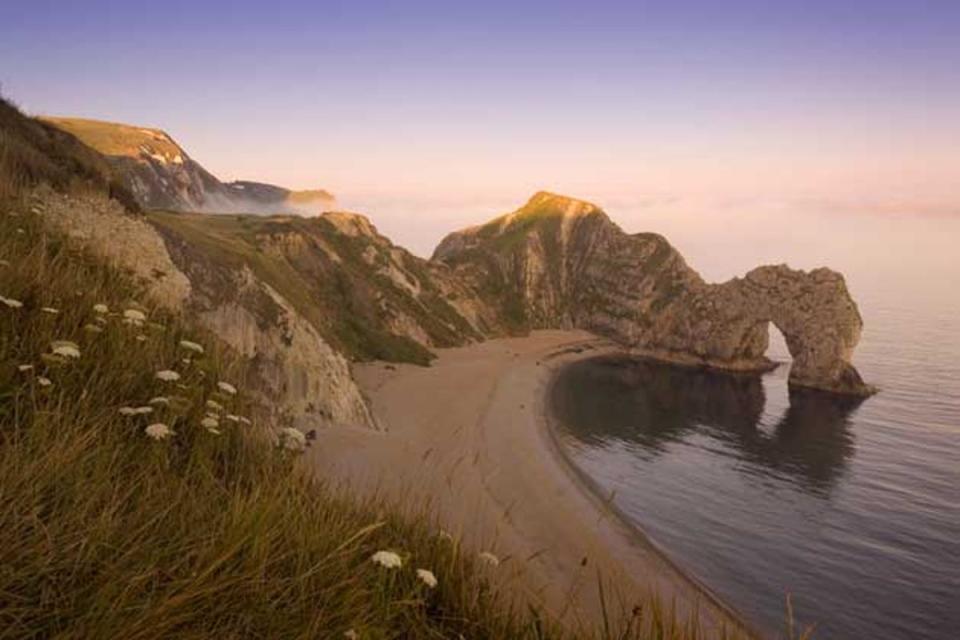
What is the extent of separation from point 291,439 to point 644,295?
114m

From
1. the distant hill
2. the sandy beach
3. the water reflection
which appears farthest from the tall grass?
the distant hill

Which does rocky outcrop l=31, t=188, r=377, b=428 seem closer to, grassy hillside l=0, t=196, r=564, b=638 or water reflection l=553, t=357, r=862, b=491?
grassy hillside l=0, t=196, r=564, b=638

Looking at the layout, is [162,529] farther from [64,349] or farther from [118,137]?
[118,137]

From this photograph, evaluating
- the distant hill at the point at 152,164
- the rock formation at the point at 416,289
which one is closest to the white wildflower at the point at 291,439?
the rock formation at the point at 416,289

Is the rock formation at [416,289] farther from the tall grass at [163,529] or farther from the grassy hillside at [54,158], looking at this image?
the tall grass at [163,529]

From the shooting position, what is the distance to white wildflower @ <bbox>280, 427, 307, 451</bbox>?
6133 mm

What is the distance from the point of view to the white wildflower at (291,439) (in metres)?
6.13

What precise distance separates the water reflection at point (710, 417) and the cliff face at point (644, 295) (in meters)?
9.17

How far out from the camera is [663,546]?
3136 cm

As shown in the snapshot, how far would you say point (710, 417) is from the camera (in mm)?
64688

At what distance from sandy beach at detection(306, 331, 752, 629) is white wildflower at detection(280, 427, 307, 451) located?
0.26 meters

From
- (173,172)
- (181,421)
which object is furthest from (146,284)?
(173,172)

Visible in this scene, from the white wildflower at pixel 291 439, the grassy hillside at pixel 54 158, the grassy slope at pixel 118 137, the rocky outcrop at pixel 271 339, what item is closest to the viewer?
the white wildflower at pixel 291 439

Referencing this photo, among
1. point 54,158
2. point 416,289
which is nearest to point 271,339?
point 54,158
